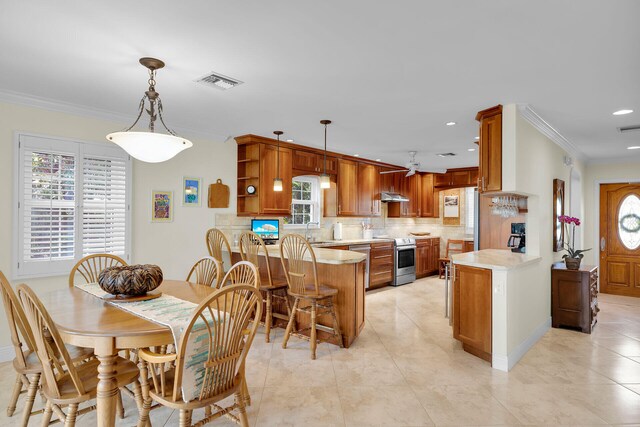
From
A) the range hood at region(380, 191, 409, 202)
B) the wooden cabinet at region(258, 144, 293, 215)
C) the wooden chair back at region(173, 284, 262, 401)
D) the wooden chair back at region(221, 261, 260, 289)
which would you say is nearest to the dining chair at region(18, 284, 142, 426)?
the wooden chair back at region(173, 284, 262, 401)

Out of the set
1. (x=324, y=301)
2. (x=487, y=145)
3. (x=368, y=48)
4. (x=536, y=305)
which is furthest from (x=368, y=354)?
(x=368, y=48)

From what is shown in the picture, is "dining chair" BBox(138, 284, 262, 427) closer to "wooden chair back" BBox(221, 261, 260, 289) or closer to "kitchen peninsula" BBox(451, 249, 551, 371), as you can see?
"wooden chair back" BBox(221, 261, 260, 289)

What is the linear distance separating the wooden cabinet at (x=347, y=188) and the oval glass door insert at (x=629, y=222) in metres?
4.61

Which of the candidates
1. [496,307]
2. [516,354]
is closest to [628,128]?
[496,307]

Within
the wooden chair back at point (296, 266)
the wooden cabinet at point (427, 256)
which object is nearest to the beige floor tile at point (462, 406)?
the wooden chair back at point (296, 266)

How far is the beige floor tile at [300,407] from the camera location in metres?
2.41

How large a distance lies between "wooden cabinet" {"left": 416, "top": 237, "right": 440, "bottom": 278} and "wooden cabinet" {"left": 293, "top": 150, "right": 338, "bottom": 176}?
8.98 ft

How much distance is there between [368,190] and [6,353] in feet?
18.4

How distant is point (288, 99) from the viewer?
3.48m

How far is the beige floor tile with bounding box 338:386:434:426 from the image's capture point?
2.42 metres

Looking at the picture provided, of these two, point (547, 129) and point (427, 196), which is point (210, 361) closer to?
point (547, 129)

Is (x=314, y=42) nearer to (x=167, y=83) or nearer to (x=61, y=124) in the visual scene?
(x=167, y=83)

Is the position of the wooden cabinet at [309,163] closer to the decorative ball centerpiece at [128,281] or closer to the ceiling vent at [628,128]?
the decorative ball centerpiece at [128,281]

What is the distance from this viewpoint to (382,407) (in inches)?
102
